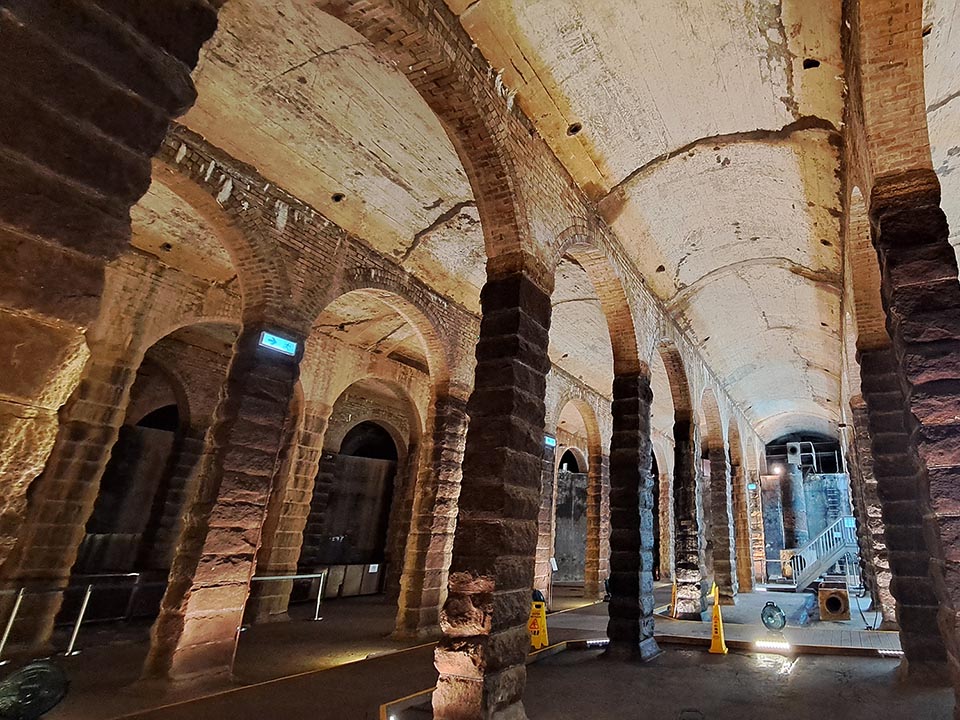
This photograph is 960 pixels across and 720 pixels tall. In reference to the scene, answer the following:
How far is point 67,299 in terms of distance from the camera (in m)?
1.60

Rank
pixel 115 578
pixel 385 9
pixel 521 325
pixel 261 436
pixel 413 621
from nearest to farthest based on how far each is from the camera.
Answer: pixel 385 9 < pixel 521 325 < pixel 261 436 < pixel 413 621 < pixel 115 578

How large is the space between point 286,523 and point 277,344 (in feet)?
15.5

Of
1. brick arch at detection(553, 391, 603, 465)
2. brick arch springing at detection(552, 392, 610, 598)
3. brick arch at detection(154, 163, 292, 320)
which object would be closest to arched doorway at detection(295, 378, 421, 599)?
brick arch springing at detection(552, 392, 610, 598)

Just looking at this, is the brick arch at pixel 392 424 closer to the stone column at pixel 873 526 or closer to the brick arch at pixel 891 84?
the stone column at pixel 873 526

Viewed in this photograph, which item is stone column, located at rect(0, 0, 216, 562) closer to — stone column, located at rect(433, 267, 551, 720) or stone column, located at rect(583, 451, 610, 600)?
stone column, located at rect(433, 267, 551, 720)

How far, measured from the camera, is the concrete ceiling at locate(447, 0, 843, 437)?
488 cm

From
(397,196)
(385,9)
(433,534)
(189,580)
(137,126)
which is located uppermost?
(397,196)

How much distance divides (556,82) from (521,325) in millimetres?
2657

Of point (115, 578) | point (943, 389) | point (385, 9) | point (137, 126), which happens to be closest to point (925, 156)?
point (943, 389)

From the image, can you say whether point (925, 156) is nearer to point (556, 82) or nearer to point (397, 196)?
A: point (556, 82)

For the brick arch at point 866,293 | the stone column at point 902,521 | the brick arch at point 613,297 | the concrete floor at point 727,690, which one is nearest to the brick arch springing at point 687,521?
the brick arch at point 613,297

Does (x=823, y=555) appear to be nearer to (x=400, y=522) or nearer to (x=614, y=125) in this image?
(x=400, y=522)

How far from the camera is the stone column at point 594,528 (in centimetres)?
1416

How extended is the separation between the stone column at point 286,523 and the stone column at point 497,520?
6.18m
